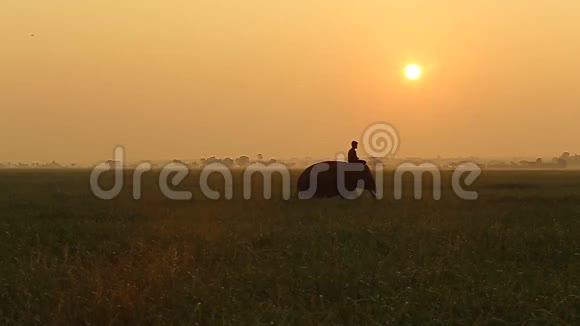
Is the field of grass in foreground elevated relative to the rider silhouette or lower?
lower

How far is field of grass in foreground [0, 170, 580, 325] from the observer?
8227 mm

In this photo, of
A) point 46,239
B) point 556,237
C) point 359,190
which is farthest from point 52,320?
point 359,190

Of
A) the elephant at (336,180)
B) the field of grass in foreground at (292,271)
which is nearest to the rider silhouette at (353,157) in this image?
the elephant at (336,180)

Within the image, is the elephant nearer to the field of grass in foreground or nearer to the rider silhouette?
the rider silhouette

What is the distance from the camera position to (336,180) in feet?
91.4

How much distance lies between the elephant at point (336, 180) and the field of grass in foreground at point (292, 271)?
31.2ft

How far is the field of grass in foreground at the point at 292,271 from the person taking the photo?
823cm

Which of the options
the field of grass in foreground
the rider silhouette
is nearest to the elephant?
the rider silhouette

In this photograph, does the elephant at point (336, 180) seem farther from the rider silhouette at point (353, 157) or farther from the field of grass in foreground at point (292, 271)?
the field of grass in foreground at point (292, 271)

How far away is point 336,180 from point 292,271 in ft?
57.6

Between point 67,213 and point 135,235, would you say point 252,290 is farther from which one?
point 67,213

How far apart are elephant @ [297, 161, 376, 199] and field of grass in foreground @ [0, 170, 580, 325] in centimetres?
951

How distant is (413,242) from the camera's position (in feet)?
43.5

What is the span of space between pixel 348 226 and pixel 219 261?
515cm
